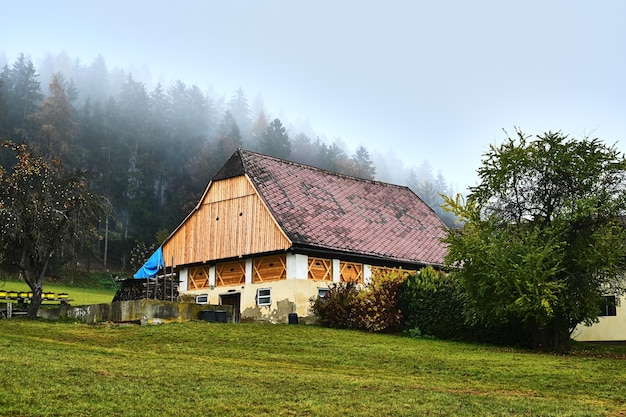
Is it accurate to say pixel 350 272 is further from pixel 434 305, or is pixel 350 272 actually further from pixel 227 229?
pixel 434 305

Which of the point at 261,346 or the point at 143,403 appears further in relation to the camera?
the point at 261,346

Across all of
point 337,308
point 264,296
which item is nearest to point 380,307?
point 337,308

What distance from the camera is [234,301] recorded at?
41.9 m

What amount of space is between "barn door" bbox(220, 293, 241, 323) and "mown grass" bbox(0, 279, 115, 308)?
1219 cm

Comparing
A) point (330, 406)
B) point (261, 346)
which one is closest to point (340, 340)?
point (261, 346)

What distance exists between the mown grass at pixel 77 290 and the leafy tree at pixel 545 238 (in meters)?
29.1

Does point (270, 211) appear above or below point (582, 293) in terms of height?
above

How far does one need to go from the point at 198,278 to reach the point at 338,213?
878cm

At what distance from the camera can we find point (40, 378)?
49.3ft

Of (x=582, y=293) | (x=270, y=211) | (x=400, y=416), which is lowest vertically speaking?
(x=400, y=416)

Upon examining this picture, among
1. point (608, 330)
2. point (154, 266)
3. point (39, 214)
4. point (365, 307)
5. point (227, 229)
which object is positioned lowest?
point (608, 330)

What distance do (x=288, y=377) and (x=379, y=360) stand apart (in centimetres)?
625

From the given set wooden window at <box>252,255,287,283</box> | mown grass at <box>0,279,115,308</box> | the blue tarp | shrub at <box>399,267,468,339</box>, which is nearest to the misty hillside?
mown grass at <box>0,279,115,308</box>

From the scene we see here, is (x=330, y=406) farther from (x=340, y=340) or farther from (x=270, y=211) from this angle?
(x=270, y=211)
